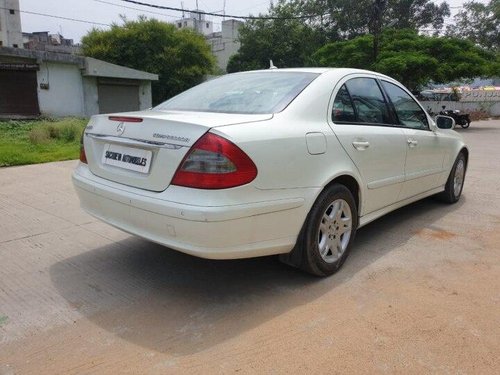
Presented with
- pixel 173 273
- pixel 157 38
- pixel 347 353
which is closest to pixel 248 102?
pixel 173 273

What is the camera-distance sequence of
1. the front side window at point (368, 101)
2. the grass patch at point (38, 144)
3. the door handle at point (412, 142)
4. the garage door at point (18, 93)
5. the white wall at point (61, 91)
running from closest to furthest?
the front side window at point (368, 101), the door handle at point (412, 142), the grass patch at point (38, 144), the garage door at point (18, 93), the white wall at point (61, 91)

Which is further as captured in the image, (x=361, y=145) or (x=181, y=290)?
(x=361, y=145)

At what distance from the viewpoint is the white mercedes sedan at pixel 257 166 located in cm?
257

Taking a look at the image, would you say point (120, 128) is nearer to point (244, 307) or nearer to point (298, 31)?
point (244, 307)

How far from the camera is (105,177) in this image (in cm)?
313

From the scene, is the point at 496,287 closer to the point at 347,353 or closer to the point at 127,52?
the point at 347,353

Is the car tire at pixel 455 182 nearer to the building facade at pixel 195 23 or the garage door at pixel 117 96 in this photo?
the garage door at pixel 117 96

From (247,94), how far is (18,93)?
1993cm

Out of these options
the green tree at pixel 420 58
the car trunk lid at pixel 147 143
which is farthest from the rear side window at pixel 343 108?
the green tree at pixel 420 58

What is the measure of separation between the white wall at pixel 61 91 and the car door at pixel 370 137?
783 inches

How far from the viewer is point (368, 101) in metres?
3.81

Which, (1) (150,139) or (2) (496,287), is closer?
(1) (150,139)

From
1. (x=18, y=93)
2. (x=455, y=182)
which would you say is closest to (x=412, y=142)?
(x=455, y=182)

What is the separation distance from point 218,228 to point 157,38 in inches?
1084
